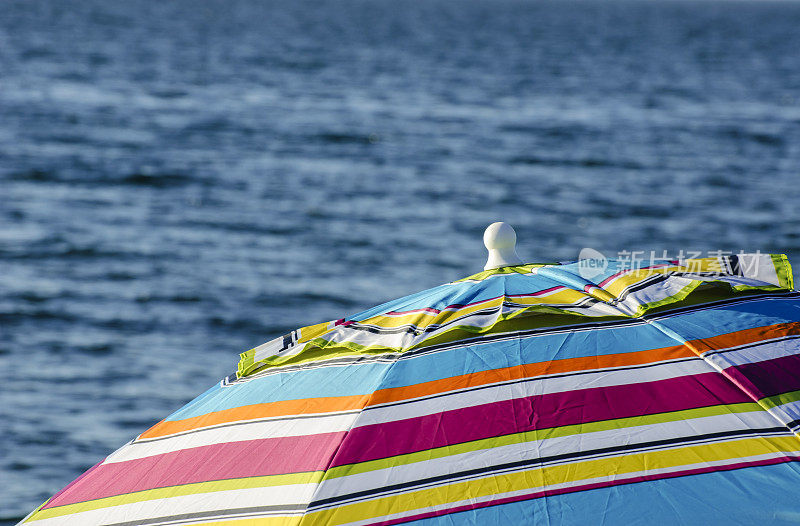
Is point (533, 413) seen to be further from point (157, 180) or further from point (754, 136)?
point (754, 136)

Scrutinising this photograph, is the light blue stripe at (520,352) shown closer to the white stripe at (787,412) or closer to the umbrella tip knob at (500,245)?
the white stripe at (787,412)

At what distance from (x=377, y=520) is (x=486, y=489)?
0.27 meters

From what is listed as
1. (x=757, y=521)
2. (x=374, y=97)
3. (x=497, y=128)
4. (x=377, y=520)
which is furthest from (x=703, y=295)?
(x=374, y=97)

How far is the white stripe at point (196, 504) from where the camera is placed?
2.15 meters

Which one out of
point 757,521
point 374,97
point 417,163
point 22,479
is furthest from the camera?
point 374,97

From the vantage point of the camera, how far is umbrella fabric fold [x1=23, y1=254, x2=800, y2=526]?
2.06 metres

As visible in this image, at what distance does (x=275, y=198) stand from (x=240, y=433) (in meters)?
13.7

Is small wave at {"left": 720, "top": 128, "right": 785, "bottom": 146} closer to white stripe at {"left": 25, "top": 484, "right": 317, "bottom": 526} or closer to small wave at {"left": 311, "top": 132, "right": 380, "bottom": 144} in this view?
small wave at {"left": 311, "top": 132, "right": 380, "bottom": 144}

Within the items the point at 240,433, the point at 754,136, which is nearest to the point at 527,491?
the point at 240,433

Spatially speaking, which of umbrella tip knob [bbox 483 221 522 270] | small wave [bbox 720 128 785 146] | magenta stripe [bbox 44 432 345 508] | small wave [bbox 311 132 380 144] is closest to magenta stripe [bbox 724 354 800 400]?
umbrella tip knob [bbox 483 221 522 270]

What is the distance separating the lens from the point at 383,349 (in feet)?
7.98

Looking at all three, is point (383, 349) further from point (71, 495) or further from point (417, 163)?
point (417, 163)

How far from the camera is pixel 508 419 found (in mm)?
2191

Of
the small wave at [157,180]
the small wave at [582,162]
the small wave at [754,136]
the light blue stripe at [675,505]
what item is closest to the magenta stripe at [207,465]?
the light blue stripe at [675,505]
